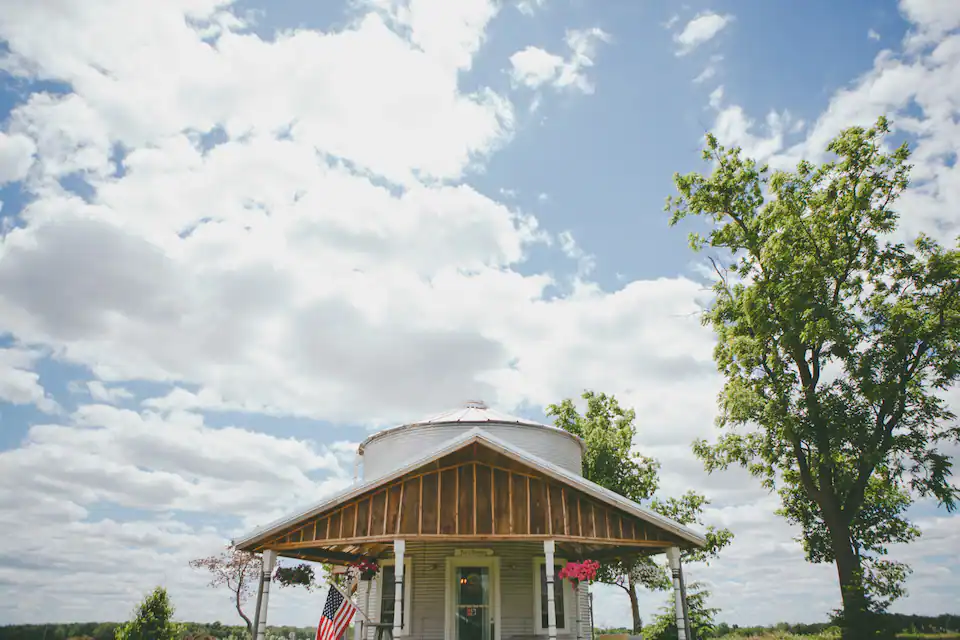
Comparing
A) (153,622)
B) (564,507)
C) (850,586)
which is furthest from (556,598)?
(153,622)

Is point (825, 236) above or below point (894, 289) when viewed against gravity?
above

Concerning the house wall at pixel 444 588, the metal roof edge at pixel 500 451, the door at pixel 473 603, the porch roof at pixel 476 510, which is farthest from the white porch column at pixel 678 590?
the door at pixel 473 603

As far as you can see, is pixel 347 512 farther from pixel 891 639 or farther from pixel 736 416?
pixel 891 639

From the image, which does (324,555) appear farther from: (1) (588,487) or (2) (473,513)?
(1) (588,487)

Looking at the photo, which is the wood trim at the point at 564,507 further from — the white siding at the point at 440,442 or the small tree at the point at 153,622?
the small tree at the point at 153,622

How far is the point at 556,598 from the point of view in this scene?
16172 mm

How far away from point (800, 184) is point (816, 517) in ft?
38.0

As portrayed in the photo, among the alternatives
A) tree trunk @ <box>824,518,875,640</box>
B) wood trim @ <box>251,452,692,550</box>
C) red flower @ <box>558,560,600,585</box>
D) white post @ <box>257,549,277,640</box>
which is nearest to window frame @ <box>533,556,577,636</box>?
red flower @ <box>558,560,600,585</box>

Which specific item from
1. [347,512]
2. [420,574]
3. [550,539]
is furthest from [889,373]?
[347,512]

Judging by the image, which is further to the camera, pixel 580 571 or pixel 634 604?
pixel 634 604

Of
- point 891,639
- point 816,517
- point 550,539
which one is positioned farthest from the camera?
point 816,517

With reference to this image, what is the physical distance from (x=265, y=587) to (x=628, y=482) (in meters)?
20.9

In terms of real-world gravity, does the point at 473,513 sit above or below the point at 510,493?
below

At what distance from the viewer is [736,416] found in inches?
853
